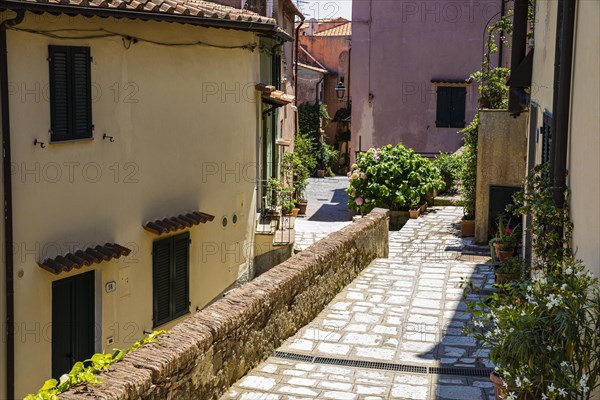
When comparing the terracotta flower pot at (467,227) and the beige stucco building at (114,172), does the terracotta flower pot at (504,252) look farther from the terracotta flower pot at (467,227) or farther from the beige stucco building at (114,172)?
the terracotta flower pot at (467,227)

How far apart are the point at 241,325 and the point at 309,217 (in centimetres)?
2035

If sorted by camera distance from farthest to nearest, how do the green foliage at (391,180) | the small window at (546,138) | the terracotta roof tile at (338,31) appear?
the terracotta roof tile at (338,31), the green foliage at (391,180), the small window at (546,138)

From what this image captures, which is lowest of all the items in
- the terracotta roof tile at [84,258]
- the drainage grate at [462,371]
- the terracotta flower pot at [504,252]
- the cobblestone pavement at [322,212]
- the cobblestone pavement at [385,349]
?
the cobblestone pavement at [322,212]

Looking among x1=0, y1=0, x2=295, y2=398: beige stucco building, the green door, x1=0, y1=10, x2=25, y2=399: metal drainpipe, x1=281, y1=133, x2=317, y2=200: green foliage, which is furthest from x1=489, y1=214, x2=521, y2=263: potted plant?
x1=281, y1=133, x2=317, y2=200: green foliage

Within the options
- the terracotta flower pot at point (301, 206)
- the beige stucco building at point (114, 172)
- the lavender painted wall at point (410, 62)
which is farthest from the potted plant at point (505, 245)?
the lavender painted wall at point (410, 62)

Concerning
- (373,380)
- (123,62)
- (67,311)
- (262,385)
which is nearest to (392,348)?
(373,380)

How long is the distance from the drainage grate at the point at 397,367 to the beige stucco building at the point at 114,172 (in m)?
3.09

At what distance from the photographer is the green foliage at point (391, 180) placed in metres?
21.1

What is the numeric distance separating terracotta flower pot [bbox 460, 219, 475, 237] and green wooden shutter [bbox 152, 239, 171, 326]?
786 cm

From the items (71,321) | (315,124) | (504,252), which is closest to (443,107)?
(315,124)

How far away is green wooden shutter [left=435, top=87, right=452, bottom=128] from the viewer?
1166 inches

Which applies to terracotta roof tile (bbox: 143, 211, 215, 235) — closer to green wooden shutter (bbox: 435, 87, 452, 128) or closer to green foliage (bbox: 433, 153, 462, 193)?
green foliage (bbox: 433, 153, 462, 193)

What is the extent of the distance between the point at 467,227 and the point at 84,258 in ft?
33.1

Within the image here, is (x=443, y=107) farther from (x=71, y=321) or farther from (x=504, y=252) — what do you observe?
(x=71, y=321)
